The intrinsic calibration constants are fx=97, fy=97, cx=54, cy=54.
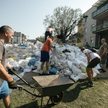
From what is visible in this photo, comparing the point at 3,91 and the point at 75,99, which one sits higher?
the point at 3,91

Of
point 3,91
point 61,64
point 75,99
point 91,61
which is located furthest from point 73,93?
point 3,91

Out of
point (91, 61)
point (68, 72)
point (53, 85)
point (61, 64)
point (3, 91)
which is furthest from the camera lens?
point (61, 64)

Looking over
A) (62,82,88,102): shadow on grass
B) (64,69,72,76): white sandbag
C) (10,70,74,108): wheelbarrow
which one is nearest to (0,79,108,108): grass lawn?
(62,82,88,102): shadow on grass

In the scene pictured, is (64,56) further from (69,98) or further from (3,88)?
(3,88)

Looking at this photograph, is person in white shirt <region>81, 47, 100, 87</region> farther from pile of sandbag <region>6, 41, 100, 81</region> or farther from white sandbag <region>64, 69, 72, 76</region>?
white sandbag <region>64, 69, 72, 76</region>

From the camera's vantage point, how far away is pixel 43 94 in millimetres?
1727

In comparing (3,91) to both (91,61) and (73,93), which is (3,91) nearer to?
(73,93)

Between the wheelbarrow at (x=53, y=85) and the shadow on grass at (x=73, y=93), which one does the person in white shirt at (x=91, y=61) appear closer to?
the shadow on grass at (x=73, y=93)

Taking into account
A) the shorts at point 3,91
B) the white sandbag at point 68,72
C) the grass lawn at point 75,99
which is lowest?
the grass lawn at point 75,99

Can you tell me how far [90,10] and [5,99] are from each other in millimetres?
25218

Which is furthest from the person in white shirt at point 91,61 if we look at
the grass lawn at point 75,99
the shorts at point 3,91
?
the shorts at point 3,91

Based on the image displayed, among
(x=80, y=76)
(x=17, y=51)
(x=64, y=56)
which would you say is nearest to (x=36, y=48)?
(x=17, y=51)

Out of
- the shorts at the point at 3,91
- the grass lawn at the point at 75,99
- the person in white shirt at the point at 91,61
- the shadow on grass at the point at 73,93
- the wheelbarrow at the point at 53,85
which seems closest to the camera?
the shorts at the point at 3,91

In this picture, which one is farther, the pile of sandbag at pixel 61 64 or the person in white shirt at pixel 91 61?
the pile of sandbag at pixel 61 64
